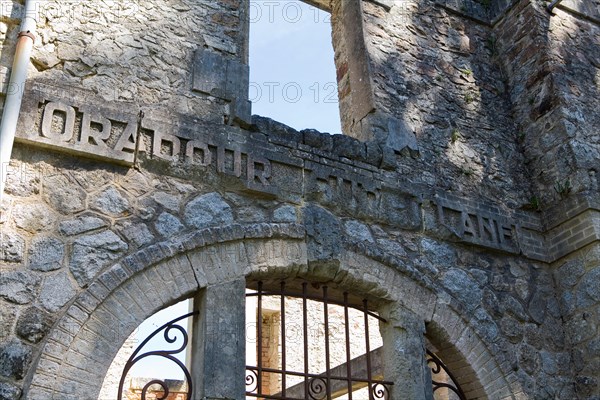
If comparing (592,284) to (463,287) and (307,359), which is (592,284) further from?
(307,359)

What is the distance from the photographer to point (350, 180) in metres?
5.16

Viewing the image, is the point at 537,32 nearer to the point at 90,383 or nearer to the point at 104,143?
the point at 104,143

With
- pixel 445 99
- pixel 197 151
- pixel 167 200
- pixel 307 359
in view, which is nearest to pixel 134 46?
pixel 197 151

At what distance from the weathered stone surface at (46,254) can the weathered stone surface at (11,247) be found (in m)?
0.05

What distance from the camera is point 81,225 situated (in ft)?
13.5

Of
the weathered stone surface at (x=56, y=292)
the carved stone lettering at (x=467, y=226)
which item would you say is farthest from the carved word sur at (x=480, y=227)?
the weathered stone surface at (x=56, y=292)

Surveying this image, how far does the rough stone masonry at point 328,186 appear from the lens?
4.01 metres

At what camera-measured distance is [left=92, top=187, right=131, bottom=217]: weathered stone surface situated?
166 inches

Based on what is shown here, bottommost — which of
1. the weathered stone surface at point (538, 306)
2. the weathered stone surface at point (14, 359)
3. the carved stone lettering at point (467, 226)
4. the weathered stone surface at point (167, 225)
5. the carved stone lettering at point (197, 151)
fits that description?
the weathered stone surface at point (14, 359)

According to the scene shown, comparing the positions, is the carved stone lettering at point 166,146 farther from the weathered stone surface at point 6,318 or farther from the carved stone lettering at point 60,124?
the weathered stone surface at point 6,318

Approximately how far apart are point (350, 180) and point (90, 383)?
2.29 m

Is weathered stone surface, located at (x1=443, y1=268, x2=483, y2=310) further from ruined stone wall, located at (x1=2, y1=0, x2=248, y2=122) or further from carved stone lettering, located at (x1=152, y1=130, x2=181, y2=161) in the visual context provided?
carved stone lettering, located at (x1=152, y1=130, x2=181, y2=161)

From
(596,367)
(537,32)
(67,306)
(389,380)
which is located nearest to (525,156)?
(537,32)

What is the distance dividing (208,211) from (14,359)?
1451 mm
